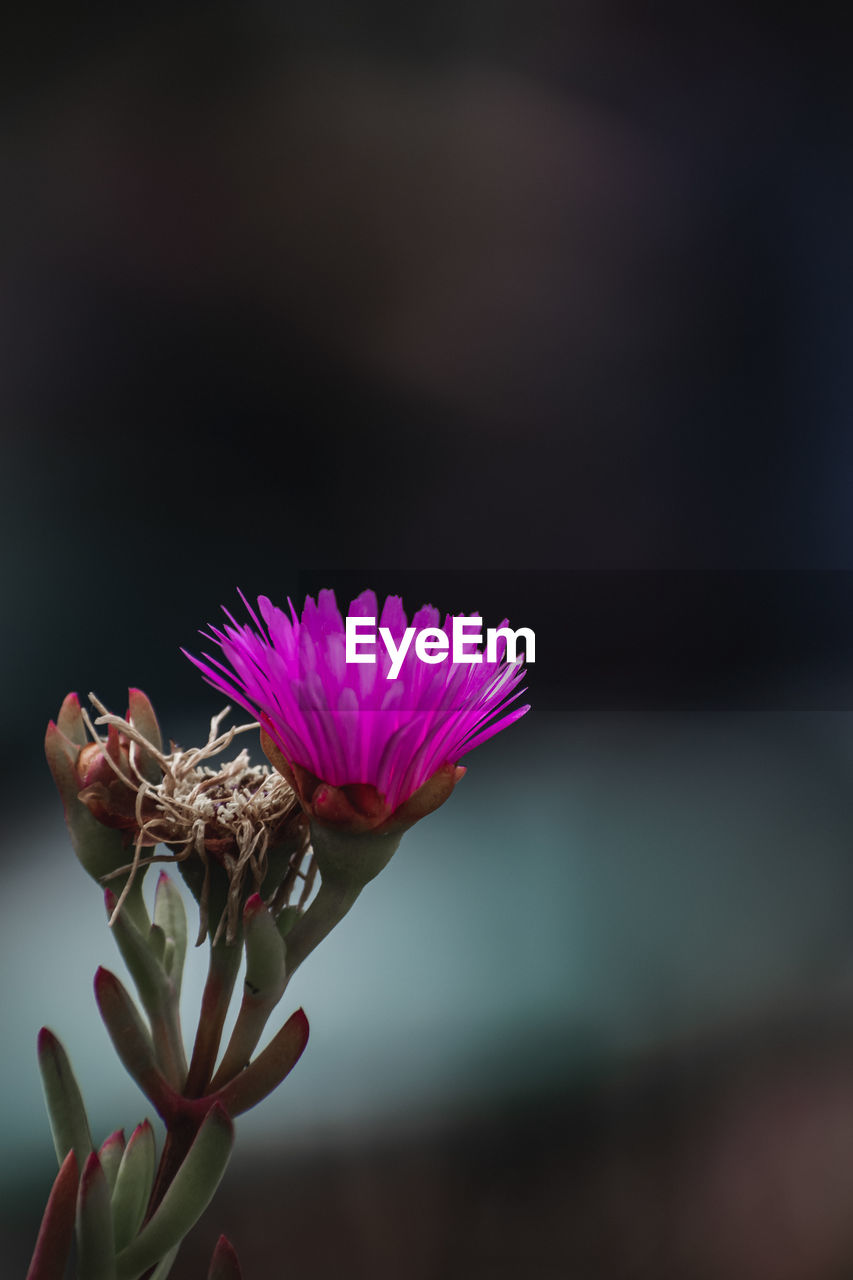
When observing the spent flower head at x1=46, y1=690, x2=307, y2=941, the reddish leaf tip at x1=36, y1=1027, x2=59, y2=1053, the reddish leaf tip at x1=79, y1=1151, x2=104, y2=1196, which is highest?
the spent flower head at x1=46, y1=690, x2=307, y2=941

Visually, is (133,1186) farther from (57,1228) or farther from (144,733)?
(144,733)

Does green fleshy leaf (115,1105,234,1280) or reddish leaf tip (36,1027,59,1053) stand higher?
reddish leaf tip (36,1027,59,1053)

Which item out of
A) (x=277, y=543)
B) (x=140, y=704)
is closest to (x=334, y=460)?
(x=277, y=543)

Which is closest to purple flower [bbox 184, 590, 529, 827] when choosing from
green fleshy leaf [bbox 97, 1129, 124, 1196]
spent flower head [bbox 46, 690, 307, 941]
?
spent flower head [bbox 46, 690, 307, 941]

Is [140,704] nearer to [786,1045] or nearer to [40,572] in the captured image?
[40,572]

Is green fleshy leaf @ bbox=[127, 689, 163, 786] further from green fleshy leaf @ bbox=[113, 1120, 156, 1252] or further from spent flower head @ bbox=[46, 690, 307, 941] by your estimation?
green fleshy leaf @ bbox=[113, 1120, 156, 1252]

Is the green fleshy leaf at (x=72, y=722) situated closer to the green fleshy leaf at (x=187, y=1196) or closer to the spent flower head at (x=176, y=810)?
the spent flower head at (x=176, y=810)
